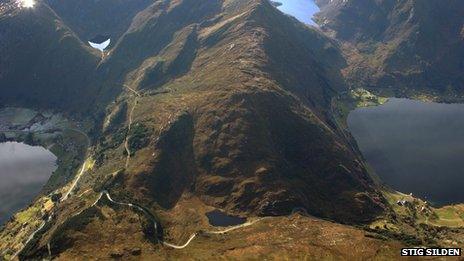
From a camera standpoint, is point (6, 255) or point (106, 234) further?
point (6, 255)

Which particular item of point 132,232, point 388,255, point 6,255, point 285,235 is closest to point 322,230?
point 285,235

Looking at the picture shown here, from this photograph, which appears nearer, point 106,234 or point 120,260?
point 120,260

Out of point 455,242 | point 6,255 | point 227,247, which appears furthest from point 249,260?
point 6,255

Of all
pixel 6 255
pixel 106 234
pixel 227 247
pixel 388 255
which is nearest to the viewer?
pixel 388 255

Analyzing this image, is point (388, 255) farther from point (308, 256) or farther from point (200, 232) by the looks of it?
point (200, 232)

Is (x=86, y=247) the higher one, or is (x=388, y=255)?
(x=86, y=247)

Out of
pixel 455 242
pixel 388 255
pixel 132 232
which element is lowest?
pixel 455 242

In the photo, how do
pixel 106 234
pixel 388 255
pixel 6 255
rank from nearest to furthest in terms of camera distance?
pixel 388 255, pixel 106 234, pixel 6 255

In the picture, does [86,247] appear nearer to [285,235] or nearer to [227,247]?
[227,247]

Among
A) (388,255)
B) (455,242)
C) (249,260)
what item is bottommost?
(455,242)
